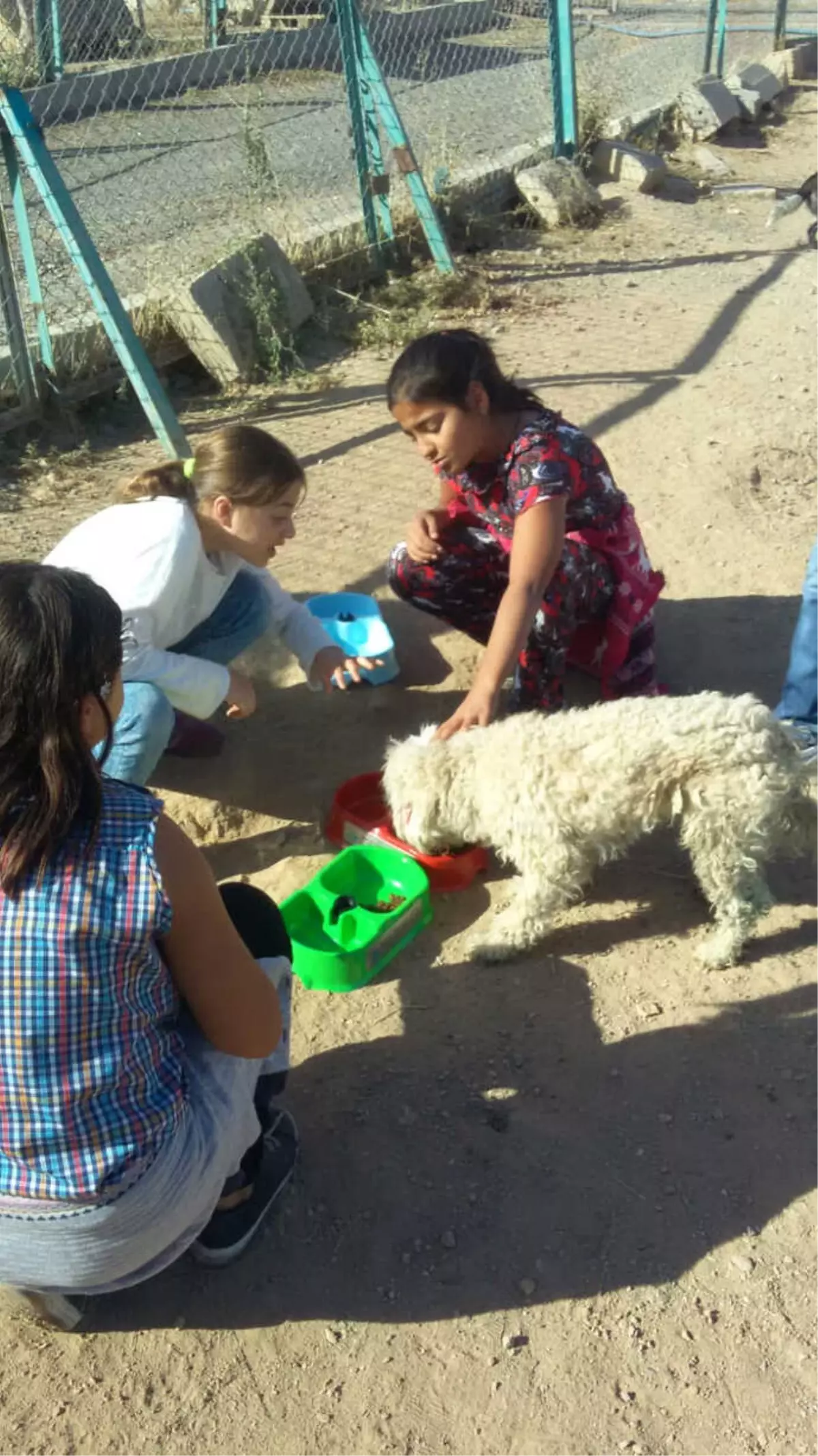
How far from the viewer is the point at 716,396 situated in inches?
237

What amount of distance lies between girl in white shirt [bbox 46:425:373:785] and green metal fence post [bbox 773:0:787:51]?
1354cm

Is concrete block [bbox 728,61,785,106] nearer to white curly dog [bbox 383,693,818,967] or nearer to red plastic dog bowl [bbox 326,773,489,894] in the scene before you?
red plastic dog bowl [bbox 326,773,489,894]

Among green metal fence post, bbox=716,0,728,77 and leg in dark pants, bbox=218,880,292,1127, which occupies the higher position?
green metal fence post, bbox=716,0,728,77

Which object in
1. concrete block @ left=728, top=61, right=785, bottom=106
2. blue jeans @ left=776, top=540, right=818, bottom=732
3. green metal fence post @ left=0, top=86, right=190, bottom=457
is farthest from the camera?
concrete block @ left=728, top=61, right=785, bottom=106

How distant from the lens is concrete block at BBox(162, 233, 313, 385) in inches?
236

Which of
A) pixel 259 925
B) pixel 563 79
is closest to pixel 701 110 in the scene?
pixel 563 79

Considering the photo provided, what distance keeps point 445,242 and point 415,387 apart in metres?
4.77

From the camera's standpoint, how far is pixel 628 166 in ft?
30.4

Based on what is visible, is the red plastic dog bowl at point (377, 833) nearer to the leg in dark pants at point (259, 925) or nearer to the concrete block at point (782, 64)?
the leg in dark pants at point (259, 925)

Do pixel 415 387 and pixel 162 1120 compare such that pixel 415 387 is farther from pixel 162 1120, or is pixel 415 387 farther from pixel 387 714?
pixel 162 1120

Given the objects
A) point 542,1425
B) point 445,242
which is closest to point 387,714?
point 542,1425

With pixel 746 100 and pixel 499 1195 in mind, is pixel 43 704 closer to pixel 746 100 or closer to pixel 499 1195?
pixel 499 1195

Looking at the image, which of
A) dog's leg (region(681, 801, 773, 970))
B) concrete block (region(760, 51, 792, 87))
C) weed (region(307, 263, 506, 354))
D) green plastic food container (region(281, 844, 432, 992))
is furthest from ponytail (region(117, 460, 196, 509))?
concrete block (region(760, 51, 792, 87))

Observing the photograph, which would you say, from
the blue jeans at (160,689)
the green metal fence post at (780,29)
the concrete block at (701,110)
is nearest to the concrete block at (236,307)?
the blue jeans at (160,689)
